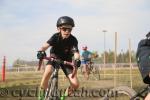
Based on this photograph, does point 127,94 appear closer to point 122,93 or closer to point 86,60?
point 122,93

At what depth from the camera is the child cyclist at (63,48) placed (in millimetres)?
7555

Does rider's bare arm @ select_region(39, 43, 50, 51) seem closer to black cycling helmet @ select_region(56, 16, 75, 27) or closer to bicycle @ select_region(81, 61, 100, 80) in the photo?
black cycling helmet @ select_region(56, 16, 75, 27)

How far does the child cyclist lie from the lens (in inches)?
297

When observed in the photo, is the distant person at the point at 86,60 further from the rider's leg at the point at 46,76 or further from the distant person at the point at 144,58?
the distant person at the point at 144,58

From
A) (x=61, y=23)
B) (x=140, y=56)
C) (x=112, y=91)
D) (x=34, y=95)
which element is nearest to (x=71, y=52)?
(x=61, y=23)

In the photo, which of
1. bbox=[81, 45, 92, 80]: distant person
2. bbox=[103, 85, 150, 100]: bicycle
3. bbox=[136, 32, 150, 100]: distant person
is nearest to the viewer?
bbox=[136, 32, 150, 100]: distant person

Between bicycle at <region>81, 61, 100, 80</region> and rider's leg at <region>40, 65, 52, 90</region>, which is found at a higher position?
rider's leg at <region>40, 65, 52, 90</region>

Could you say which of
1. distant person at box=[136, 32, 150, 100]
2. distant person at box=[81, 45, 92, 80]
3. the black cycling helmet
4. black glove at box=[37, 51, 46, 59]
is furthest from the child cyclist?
distant person at box=[81, 45, 92, 80]

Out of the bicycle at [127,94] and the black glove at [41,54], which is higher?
the black glove at [41,54]

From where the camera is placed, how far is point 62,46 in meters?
7.85

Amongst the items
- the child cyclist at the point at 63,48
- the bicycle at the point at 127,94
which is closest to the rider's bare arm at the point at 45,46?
the child cyclist at the point at 63,48

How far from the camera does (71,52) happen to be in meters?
7.92

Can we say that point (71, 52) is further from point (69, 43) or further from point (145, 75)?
point (145, 75)

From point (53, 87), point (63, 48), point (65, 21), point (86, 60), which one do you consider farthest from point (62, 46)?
point (86, 60)
